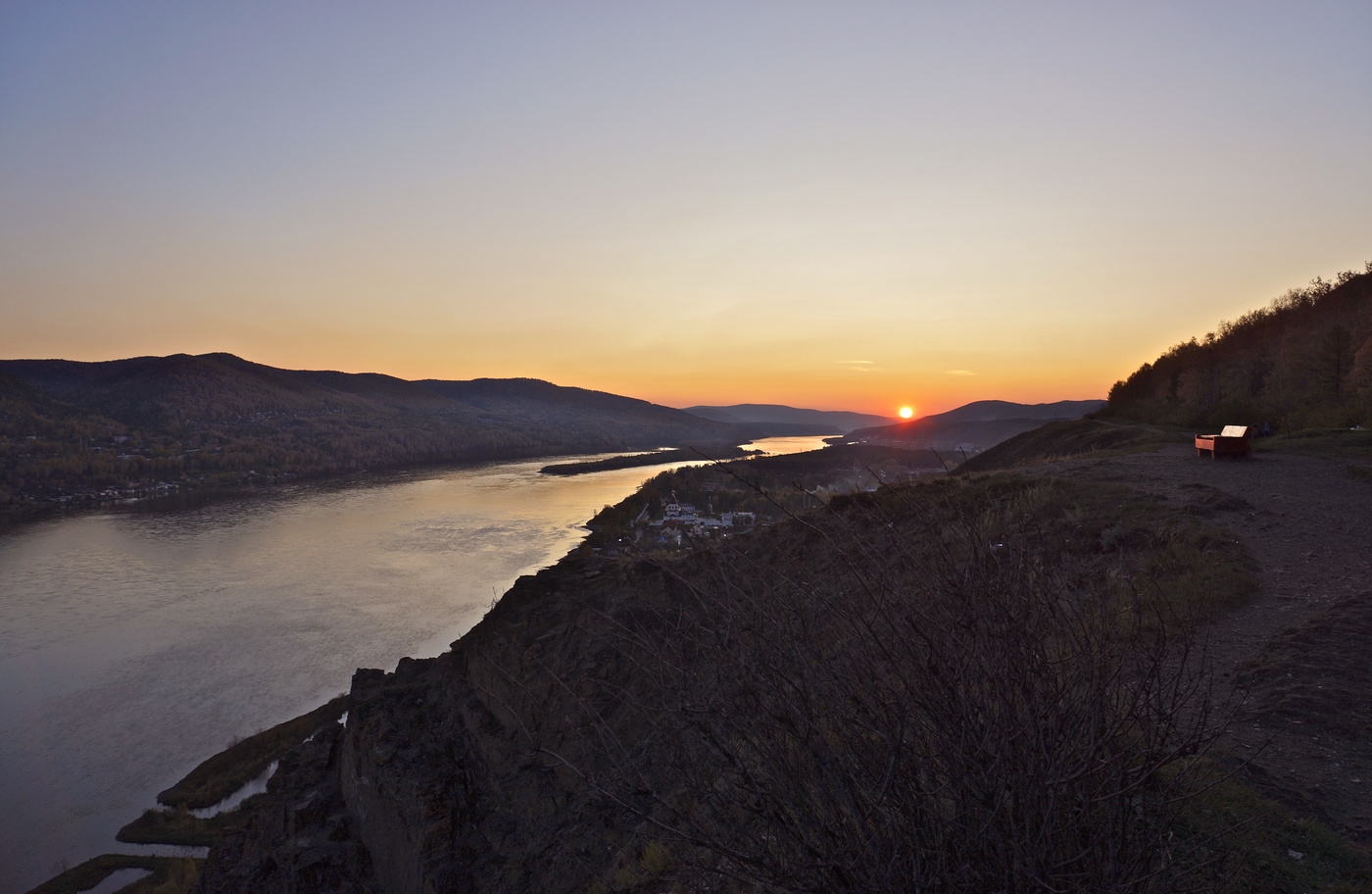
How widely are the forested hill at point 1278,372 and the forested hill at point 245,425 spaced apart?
270ft

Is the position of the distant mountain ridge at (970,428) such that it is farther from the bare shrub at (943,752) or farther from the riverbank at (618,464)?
the bare shrub at (943,752)

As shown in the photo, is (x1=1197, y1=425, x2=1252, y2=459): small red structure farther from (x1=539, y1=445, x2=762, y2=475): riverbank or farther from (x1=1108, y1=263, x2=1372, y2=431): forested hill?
(x1=539, y1=445, x2=762, y2=475): riverbank

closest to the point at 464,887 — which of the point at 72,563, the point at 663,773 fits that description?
the point at 663,773

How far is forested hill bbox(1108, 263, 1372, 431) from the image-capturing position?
21.1 meters

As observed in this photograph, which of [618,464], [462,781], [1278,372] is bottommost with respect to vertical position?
[462,781]

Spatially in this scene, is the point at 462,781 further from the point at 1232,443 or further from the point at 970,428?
the point at 970,428

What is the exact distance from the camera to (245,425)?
325ft

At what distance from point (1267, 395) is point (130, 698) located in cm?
4556

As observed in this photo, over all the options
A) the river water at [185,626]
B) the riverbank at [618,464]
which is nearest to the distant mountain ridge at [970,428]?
the riverbank at [618,464]

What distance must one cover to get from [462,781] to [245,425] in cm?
11578

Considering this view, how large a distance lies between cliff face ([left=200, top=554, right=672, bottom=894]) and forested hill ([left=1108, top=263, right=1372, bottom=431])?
22.5 meters

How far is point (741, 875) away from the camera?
190cm

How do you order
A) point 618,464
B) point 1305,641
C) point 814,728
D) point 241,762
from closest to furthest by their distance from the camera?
point 814,728
point 1305,641
point 241,762
point 618,464

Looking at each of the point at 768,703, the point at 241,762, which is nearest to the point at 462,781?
the point at 768,703
